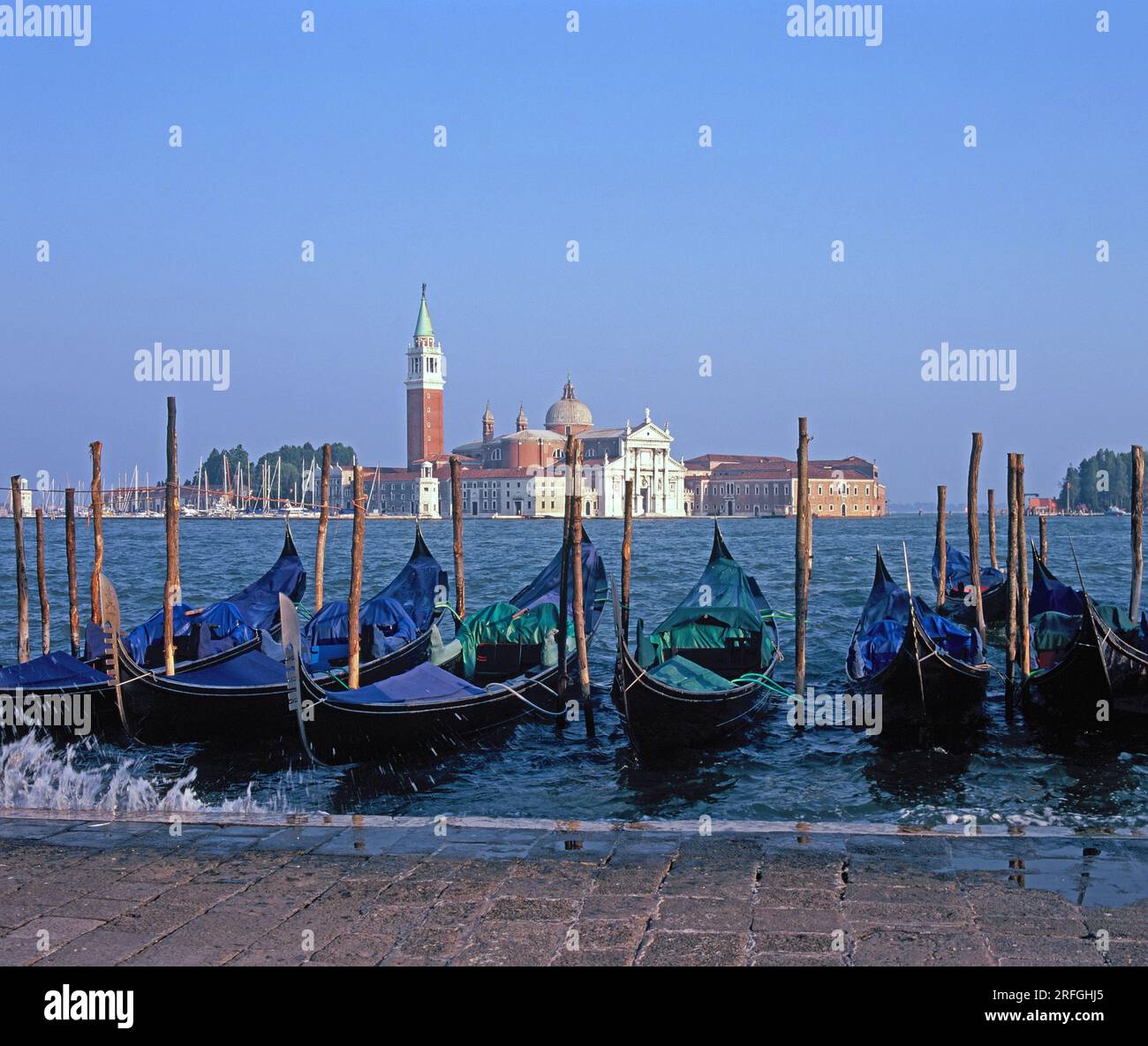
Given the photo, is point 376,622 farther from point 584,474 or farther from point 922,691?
point 584,474

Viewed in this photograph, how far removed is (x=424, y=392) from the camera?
76.4 meters

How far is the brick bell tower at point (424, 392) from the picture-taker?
7669 centimetres

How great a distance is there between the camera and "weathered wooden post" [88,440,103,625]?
8.73 meters

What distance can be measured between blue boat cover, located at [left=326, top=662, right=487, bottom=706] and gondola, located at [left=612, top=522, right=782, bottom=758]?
0.93 metres

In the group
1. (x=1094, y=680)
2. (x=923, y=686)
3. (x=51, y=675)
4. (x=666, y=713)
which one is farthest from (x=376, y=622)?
(x=1094, y=680)

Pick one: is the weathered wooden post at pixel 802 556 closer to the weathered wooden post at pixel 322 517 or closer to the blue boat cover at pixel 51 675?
the weathered wooden post at pixel 322 517

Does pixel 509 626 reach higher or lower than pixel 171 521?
lower

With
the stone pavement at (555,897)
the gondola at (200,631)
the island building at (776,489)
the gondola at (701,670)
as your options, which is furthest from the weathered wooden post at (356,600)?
the island building at (776,489)

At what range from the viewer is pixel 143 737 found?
718cm

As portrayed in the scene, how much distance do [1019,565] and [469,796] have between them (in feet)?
13.9

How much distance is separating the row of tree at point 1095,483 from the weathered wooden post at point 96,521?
7817cm

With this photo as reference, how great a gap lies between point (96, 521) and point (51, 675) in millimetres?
1791
